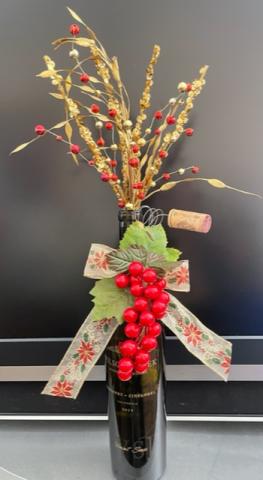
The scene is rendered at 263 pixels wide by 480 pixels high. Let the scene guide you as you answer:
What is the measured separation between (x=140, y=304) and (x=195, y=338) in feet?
0.43

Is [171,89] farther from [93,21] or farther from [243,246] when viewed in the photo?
[243,246]

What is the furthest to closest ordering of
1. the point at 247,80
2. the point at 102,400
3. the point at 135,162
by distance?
the point at 102,400
the point at 247,80
the point at 135,162

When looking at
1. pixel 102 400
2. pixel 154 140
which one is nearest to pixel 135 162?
pixel 154 140

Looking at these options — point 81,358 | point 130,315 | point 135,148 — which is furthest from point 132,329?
point 135,148

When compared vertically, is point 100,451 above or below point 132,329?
below

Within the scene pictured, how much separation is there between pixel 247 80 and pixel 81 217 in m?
0.35

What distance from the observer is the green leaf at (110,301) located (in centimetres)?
49

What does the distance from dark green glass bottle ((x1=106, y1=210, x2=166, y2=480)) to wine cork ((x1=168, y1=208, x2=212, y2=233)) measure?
0.05m

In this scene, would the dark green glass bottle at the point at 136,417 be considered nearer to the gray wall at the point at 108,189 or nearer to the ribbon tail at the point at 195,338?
the ribbon tail at the point at 195,338

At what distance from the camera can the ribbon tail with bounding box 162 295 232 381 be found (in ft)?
1.78

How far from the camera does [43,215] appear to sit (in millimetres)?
667

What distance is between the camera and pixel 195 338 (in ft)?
1.80

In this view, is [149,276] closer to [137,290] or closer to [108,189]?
[137,290]

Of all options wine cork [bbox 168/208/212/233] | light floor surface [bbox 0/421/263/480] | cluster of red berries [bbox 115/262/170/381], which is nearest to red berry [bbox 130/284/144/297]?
cluster of red berries [bbox 115/262/170/381]
